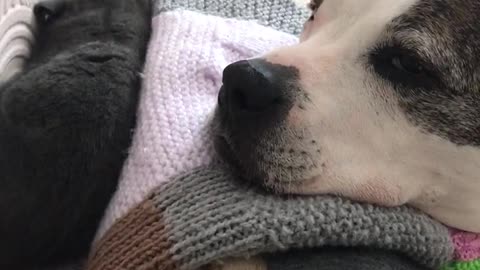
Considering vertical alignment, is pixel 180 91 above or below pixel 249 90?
below

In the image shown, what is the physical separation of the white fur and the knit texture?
34 millimetres

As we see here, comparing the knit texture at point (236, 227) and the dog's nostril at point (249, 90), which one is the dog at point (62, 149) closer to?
the knit texture at point (236, 227)

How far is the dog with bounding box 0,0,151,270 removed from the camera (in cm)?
113

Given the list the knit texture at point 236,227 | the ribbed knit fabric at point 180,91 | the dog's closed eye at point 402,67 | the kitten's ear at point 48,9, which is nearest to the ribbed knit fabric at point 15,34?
the kitten's ear at point 48,9

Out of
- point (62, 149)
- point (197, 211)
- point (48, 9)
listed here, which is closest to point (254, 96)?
point (197, 211)

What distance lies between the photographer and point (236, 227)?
1025 mm

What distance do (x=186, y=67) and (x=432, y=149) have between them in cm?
40

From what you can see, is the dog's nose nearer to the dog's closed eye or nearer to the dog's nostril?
the dog's nostril

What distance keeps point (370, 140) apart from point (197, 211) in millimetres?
254

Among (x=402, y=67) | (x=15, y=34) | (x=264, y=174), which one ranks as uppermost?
(x=402, y=67)

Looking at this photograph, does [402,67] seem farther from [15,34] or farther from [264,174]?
[15,34]

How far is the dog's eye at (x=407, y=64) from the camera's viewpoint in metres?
1.13

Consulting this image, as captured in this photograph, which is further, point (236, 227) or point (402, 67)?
point (402, 67)

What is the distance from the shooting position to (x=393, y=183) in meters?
1.13
